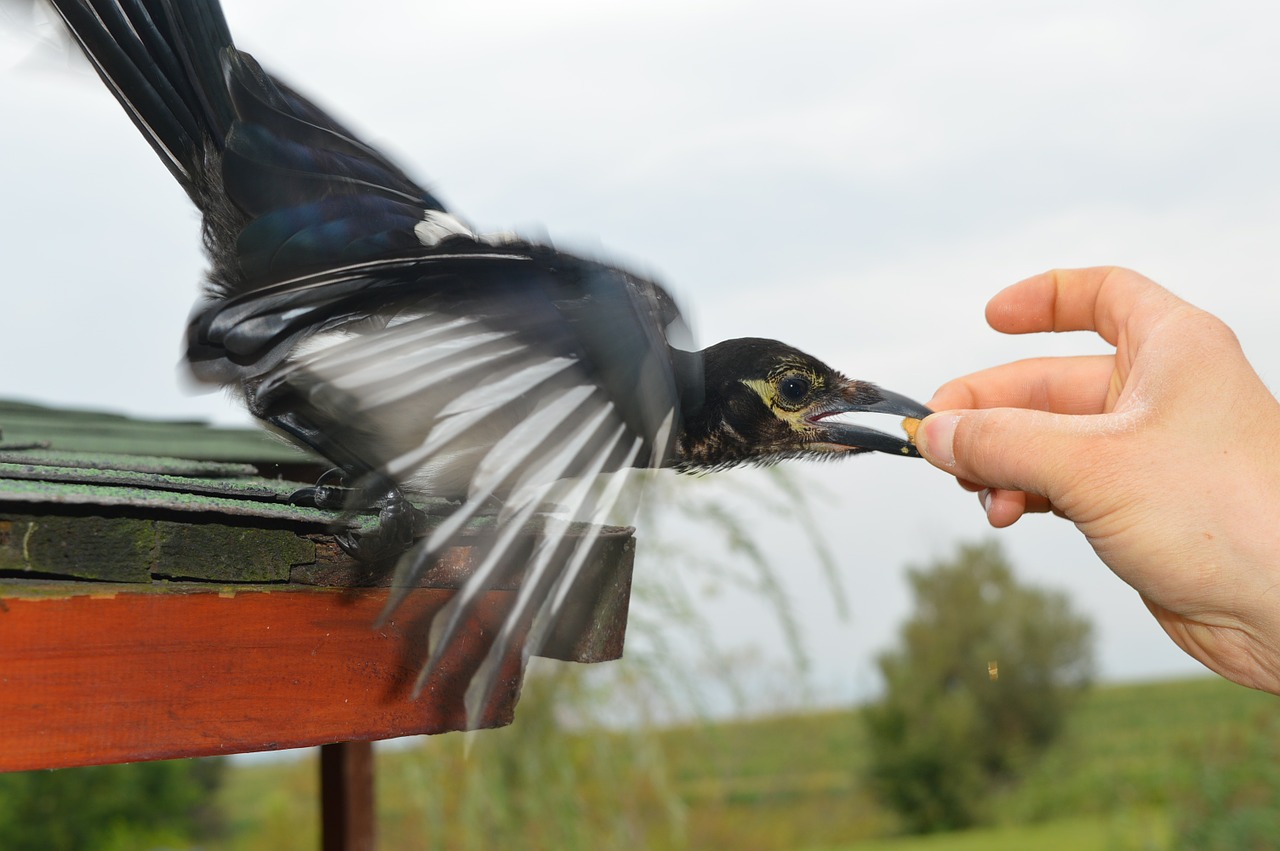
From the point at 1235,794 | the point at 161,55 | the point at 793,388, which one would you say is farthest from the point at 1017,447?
the point at 1235,794

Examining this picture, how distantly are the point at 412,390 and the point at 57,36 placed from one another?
4.20ft

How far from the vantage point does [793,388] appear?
7.63 ft

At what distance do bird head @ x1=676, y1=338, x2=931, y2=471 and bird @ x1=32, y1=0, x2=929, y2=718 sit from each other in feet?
1.01

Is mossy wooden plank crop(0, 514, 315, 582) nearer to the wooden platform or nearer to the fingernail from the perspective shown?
the wooden platform

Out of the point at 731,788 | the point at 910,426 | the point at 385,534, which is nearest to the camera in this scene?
the point at 385,534

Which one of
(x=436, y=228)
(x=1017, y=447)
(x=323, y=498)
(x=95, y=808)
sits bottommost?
(x=95, y=808)

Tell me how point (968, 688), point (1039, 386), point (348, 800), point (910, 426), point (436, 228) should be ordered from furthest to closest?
point (968, 688), point (348, 800), point (1039, 386), point (910, 426), point (436, 228)

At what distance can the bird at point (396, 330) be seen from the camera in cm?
120

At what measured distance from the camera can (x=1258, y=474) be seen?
59.1 inches

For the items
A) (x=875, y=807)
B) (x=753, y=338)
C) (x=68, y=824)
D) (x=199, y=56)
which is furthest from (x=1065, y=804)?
(x=199, y=56)

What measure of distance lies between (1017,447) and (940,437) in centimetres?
19

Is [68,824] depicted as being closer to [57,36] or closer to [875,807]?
[57,36]

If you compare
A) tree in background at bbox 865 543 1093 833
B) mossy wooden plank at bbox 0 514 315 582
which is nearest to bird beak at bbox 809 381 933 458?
mossy wooden plank at bbox 0 514 315 582

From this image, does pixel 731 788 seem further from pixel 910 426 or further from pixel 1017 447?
pixel 1017 447
